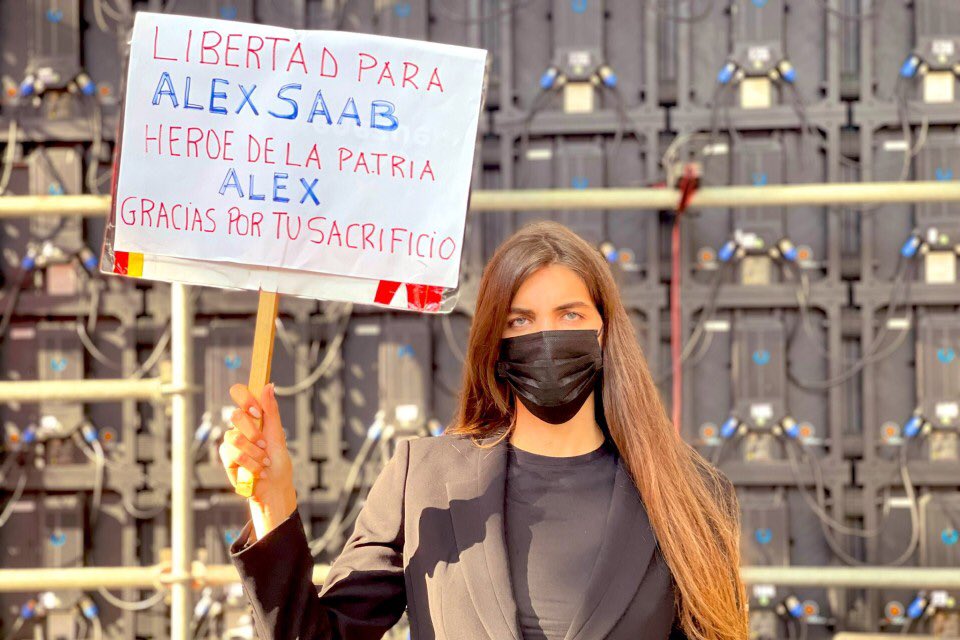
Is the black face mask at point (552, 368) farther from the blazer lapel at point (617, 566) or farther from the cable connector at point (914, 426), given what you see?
the cable connector at point (914, 426)

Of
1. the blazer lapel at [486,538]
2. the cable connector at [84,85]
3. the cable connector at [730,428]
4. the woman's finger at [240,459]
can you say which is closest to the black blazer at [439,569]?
the blazer lapel at [486,538]

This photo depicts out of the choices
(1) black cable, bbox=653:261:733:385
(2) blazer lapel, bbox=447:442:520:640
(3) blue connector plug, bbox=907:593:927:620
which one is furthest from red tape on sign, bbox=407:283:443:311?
(3) blue connector plug, bbox=907:593:927:620

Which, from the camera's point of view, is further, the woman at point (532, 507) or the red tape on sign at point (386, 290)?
the red tape on sign at point (386, 290)

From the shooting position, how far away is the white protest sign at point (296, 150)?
1.76 meters

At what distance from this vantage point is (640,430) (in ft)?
5.72

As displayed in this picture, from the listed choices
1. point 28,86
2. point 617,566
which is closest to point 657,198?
point 617,566

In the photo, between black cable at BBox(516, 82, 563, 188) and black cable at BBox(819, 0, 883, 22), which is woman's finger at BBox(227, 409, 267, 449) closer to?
black cable at BBox(516, 82, 563, 188)

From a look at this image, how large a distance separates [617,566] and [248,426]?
634 mm

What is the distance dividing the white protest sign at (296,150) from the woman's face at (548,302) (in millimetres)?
151

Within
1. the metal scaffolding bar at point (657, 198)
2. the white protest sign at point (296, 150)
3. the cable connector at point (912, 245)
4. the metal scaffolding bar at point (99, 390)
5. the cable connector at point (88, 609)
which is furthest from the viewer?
the cable connector at point (88, 609)

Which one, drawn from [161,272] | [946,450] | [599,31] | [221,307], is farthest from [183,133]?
[946,450]

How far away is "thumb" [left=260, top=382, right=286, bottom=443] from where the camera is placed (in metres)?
1.56

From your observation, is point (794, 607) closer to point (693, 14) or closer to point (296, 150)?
point (693, 14)

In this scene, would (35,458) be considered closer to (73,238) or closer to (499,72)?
(73,238)
